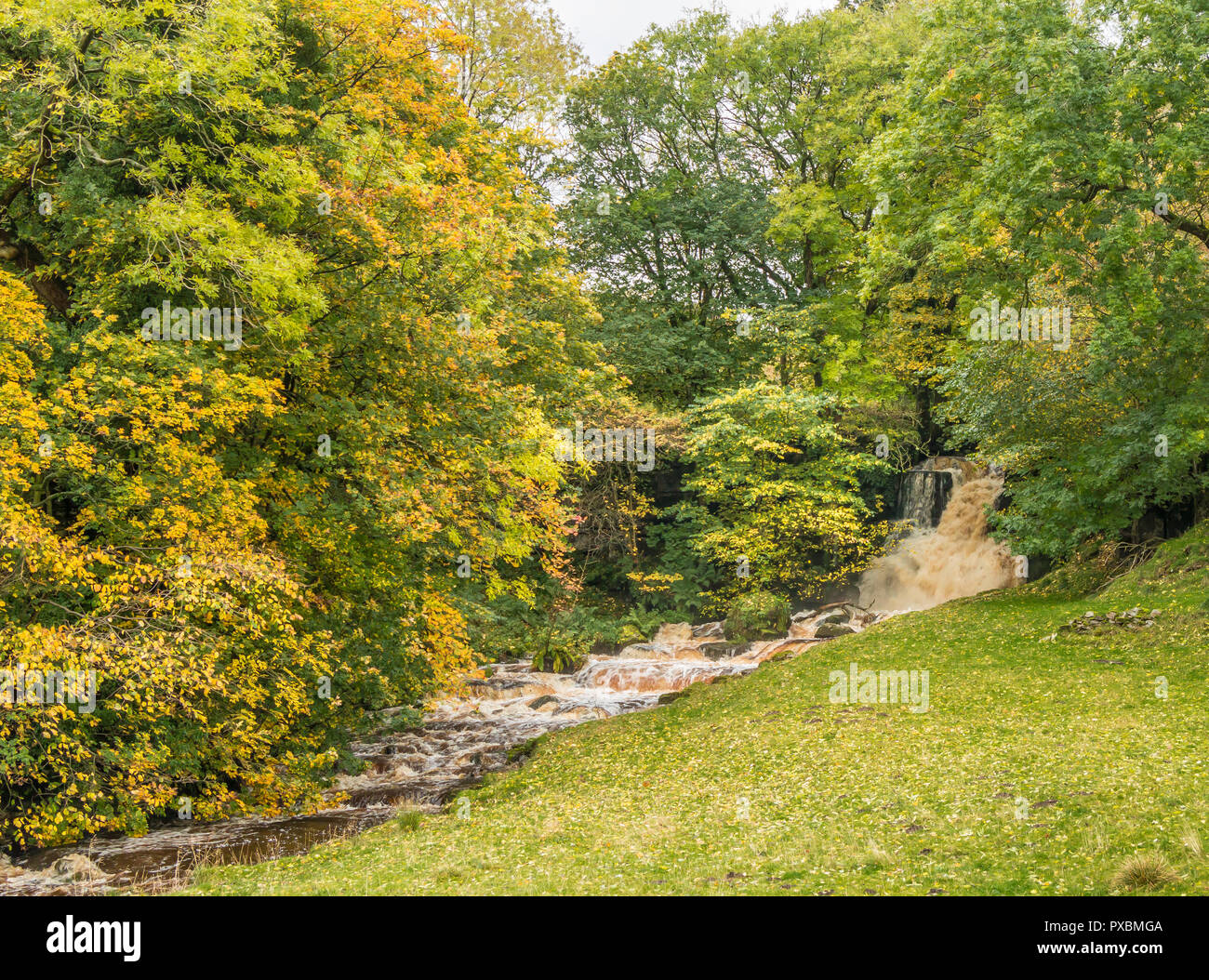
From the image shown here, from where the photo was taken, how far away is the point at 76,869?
1296 centimetres

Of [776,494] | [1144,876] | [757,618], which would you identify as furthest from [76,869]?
[776,494]

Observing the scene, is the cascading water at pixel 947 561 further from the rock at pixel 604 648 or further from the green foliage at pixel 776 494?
the rock at pixel 604 648

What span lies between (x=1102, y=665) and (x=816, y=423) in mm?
18060

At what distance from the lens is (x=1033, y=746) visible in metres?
14.2

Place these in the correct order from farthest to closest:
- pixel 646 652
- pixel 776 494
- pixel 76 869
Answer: pixel 776 494 < pixel 646 652 < pixel 76 869

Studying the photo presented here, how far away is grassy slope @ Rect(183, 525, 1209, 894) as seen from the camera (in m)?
9.84

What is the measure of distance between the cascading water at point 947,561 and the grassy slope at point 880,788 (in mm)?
11697

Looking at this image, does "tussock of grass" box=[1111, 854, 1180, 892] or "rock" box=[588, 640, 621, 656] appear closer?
"tussock of grass" box=[1111, 854, 1180, 892]

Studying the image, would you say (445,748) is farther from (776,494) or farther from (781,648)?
(776,494)

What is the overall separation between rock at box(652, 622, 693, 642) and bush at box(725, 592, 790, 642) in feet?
6.37

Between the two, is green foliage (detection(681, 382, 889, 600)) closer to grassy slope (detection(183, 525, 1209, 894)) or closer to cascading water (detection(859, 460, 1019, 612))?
cascading water (detection(859, 460, 1019, 612))

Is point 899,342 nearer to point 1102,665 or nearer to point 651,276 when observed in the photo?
point 651,276

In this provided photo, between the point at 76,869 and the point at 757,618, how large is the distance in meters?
24.3

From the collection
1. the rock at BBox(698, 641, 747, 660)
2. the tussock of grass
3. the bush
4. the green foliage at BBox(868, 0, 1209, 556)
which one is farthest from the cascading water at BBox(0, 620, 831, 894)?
the green foliage at BBox(868, 0, 1209, 556)
